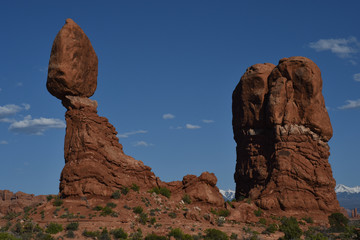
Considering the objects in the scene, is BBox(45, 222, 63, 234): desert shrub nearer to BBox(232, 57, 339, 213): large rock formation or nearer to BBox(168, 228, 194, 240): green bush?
BBox(168, 228, 194, 240): green bush

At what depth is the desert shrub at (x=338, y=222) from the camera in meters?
52.4

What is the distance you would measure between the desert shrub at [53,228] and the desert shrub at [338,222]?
98.3 feet

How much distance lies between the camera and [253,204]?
54906 millimetres

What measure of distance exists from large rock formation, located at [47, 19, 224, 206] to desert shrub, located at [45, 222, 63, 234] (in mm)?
5778

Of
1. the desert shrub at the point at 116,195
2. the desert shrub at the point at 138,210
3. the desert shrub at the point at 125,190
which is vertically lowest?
the desert shrub at the point at 138,210

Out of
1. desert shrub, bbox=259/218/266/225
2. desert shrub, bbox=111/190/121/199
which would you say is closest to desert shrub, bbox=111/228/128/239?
desert shrub, bbox=111/190/121/199

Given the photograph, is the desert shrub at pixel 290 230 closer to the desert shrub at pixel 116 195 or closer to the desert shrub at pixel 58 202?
the desert shrub at pixel 116 195

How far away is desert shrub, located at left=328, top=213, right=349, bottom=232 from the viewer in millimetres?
52406

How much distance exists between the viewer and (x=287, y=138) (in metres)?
57.4

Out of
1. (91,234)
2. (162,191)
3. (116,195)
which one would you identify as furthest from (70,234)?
(162,191)

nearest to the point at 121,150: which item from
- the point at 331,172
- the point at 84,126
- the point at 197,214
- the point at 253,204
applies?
the point at 84,126

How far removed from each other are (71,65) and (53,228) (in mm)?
17138

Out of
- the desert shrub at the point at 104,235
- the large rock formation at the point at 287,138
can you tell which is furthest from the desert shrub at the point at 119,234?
the large rock formation at the point at 287,138

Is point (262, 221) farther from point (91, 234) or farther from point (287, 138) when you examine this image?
point (91, 234)
